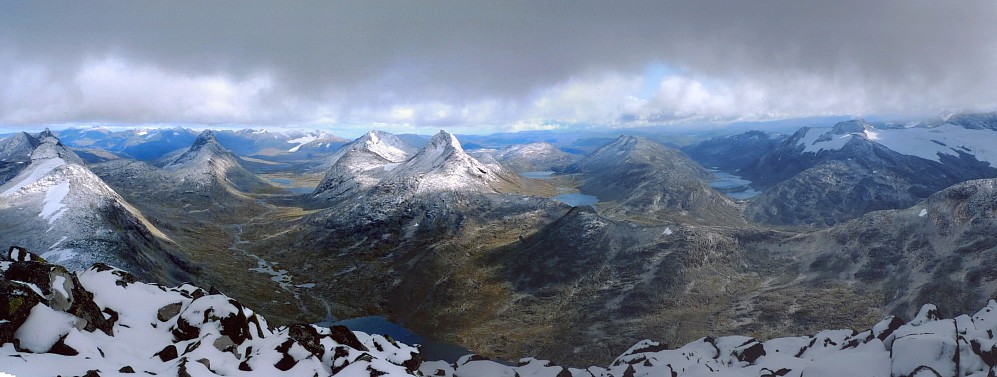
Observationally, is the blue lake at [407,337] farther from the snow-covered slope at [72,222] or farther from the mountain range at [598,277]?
the snow-covered slope at [72,222]

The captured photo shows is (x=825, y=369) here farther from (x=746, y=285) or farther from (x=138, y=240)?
(x=138, y=240)

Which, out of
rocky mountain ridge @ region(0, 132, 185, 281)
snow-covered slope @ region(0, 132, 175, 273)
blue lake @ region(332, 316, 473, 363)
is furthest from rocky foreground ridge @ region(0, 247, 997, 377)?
snow-covered slope @ region(0, 132, 175, 273)

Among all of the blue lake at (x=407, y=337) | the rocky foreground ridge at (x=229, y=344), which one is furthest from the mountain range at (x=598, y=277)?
the blue lake at (x=407, y=337)

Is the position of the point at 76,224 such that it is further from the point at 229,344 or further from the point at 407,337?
the point at 229,344

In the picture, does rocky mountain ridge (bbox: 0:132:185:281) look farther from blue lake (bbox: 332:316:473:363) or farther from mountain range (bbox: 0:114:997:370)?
blue lake (bbox: 332:316:473:363)

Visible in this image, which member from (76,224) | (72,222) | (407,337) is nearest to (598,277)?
(407,337)
